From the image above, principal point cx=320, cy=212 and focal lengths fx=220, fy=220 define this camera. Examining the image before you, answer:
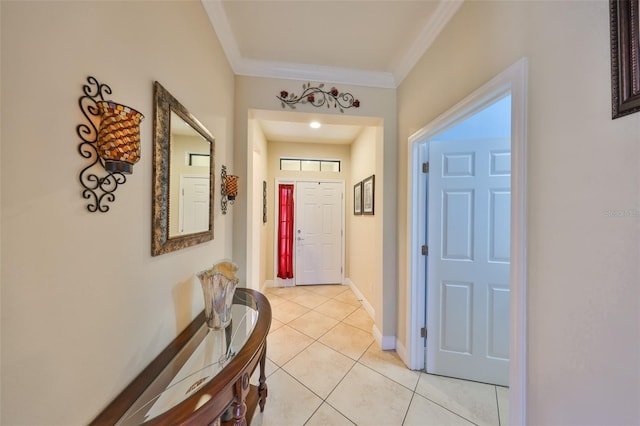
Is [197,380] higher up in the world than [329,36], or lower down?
lower down

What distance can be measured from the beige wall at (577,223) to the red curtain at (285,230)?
329 centimetres

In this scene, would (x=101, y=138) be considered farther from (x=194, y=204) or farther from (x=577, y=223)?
(x=577, y=223)

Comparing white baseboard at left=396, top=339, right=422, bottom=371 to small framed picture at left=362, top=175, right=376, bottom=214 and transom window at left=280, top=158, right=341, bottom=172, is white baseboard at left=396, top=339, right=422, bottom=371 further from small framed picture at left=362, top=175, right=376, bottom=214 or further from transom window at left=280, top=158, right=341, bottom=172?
transom window at left=280, top=158, right=341, bottom=172

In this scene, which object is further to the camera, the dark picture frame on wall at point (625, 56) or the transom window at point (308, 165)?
the transom window at point (308, 165)

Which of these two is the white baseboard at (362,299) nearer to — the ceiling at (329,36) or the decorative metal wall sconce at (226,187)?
the decorative metal wall sconce at (226,187)

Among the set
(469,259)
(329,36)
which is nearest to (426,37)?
(329,36)

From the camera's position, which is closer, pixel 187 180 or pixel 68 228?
pixel 68 228

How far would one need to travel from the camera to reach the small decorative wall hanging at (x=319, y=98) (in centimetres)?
202

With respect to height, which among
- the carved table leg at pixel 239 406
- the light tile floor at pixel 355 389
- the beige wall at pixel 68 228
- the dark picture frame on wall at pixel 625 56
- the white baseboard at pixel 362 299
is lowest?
the light tile floor at pixel 355 389

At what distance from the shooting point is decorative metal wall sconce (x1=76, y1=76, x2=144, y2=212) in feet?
1.97

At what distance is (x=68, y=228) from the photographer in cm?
56

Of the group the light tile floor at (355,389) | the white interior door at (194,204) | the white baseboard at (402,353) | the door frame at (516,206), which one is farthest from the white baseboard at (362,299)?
the white interior door at (194,204)

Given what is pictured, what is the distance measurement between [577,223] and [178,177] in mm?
1612

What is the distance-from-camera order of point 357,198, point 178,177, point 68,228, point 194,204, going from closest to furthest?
1. point 68,228
2. point 178,177
3. point 194,204
4. point 357,198
